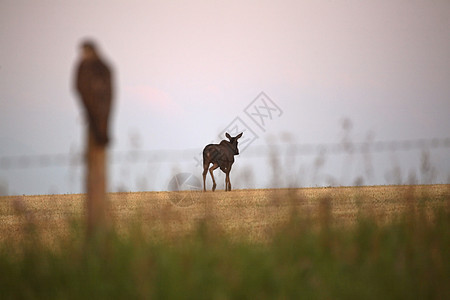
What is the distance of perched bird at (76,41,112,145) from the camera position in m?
3.98

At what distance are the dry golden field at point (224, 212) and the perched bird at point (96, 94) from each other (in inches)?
31.4

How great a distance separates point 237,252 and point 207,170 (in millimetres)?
14434

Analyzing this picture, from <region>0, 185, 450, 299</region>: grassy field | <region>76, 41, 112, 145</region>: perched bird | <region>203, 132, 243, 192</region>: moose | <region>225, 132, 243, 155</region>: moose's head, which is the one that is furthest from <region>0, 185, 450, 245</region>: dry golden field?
<region>225, 132, 243, 155</region>: moose's head

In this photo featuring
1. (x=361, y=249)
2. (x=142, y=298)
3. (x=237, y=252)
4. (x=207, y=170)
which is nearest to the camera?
(x=142, y=298)

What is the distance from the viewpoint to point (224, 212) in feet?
33.3

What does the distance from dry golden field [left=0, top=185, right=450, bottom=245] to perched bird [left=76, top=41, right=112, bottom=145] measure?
798 millimetres

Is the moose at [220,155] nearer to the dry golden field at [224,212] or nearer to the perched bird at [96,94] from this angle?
the dry golden field at [224,212]

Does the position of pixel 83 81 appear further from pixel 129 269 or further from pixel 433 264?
pixel 433 264

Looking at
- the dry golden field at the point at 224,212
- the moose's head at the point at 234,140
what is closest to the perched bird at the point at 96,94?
the dry golden field at the point at 224,212

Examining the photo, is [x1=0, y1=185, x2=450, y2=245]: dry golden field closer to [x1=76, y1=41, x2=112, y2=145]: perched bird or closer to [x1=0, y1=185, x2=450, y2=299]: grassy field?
[x1=0, y1=185, x2=450, y2=299]: grassy field

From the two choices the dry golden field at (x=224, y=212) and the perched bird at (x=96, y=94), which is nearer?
the perched bird at (x=96, y=94)

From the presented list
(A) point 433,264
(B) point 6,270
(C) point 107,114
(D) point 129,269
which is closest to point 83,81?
(C) point 107,114

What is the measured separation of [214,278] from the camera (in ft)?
12.1

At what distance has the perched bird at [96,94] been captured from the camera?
398 cm
